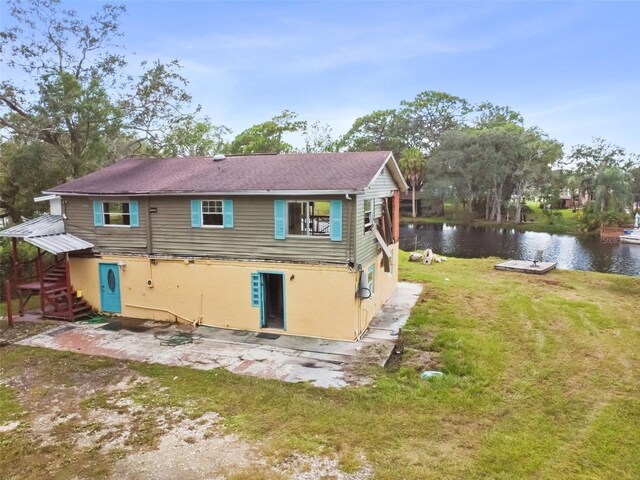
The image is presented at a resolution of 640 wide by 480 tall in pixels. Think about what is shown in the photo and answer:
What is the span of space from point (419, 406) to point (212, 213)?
28.5ft

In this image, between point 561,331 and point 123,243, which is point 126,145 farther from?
point 561,331

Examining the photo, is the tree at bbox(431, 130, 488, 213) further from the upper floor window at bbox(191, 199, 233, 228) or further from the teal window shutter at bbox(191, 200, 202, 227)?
the teal window shutter at bbox(191, 200, 202, 227)

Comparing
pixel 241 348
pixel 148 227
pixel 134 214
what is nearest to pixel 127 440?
pixel 241 348

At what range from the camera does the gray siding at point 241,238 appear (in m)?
12.6

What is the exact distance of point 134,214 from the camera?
48.3ft

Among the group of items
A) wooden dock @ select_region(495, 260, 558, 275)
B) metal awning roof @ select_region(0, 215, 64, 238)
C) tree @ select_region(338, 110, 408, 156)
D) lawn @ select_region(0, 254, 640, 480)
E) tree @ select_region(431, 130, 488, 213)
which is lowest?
lawn @ select_region(0, 254, 640, 480)

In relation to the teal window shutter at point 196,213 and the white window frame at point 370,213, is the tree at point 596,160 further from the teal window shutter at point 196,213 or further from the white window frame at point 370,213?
the teal window shutter at point 196,213

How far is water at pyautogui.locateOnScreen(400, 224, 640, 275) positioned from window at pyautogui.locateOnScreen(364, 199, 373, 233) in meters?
22.8

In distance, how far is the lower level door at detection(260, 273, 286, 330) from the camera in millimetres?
13741

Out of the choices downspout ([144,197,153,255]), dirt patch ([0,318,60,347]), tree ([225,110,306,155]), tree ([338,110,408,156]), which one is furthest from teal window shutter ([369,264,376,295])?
tree ([338,110,408,156])

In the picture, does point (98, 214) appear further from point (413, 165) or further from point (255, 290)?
point (413, 165)

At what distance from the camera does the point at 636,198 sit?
65438 mm

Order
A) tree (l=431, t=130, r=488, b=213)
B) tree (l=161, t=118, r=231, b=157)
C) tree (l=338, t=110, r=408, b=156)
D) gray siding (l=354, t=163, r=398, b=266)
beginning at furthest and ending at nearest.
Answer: tree (l=338, t=110, r=408, b=156) → tree (l=431, t=130, r=488, b=213) → tree (l=161, t=118, r=231, b=157) → gray siding (l=354, t=163, r=398, b=266)

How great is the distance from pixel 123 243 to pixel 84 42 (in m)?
17.4
